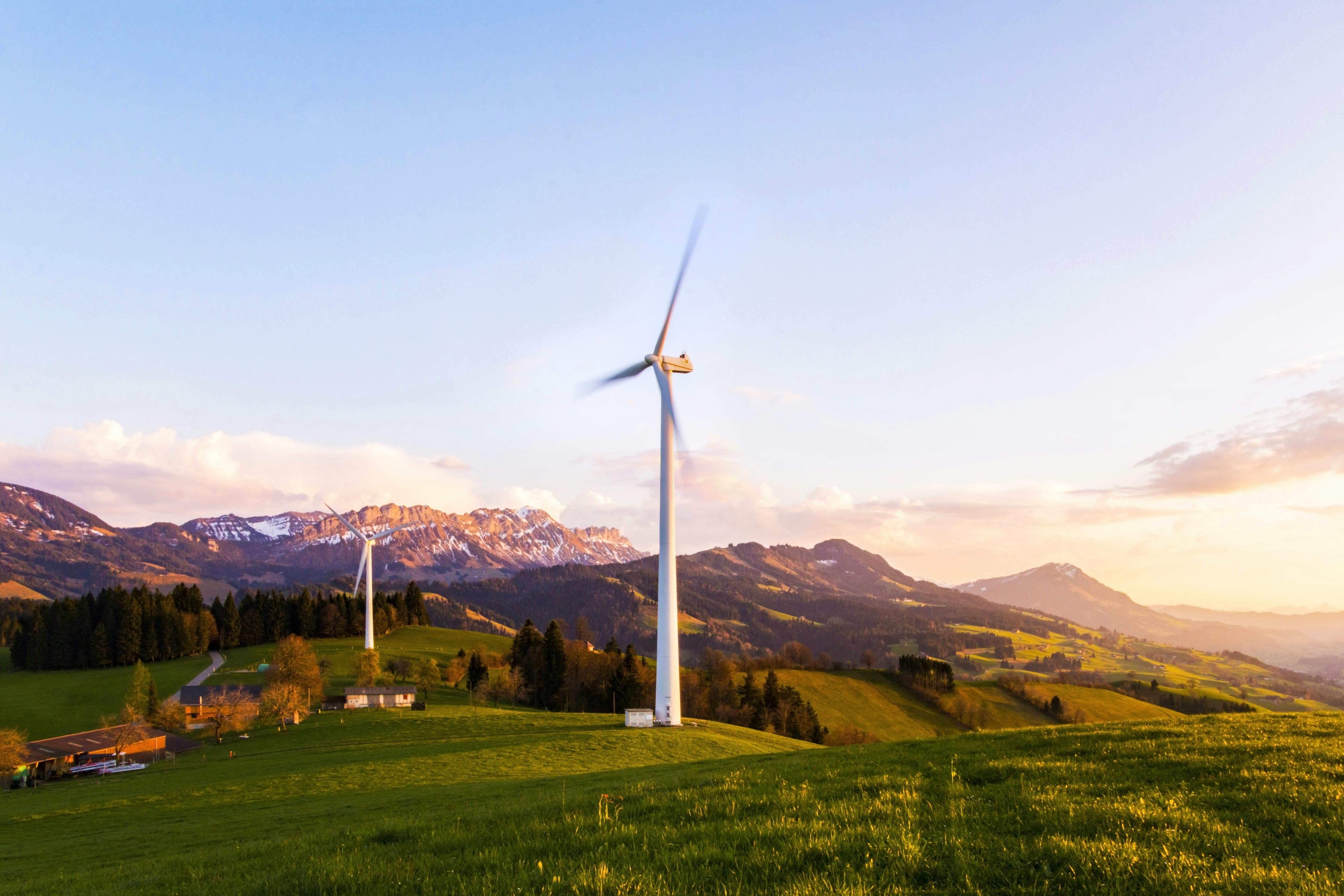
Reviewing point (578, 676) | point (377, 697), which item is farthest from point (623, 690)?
point (377, 697)

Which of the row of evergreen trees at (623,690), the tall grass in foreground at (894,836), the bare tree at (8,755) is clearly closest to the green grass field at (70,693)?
the bare tree at (8,755)

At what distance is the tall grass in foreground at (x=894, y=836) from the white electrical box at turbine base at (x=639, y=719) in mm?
55866

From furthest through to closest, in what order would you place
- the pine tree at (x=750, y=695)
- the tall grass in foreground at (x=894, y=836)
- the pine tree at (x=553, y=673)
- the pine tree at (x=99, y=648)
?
the pine tree at (x=99, y=648) < the pine tree at (x=750, y=695) < the pine tree at (x=553, y=673) < the tall grass in foreground at (x=894, y=836)

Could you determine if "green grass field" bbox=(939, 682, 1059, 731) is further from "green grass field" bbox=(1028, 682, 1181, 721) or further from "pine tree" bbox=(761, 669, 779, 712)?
"pine tree" bbox=(761, 669, 779, 712)

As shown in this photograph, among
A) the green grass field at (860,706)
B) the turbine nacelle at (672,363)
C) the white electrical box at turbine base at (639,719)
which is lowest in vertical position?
the green grass field at (860,706)

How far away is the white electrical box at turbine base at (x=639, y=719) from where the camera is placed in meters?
71.2

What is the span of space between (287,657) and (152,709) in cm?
2339

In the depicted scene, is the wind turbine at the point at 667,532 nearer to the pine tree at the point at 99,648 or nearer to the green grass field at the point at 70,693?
the green grass field at the point at 70,693

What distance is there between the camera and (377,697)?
124938 mm

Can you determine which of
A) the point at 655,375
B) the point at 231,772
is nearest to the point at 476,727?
the point at 231,772

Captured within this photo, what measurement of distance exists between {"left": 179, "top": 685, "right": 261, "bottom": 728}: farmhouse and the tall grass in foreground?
325ft

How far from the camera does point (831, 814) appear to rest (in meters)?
11.4

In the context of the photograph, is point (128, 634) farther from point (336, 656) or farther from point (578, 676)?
point (578, 676)

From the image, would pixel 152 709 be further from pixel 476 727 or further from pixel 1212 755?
pixel 1212 755
